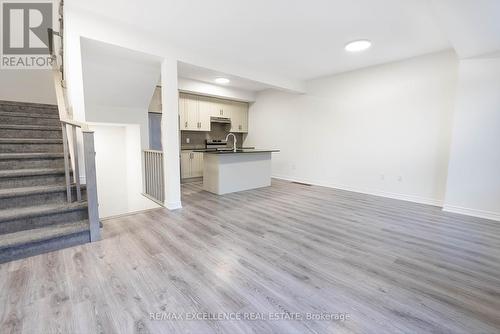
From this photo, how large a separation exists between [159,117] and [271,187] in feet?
10.3

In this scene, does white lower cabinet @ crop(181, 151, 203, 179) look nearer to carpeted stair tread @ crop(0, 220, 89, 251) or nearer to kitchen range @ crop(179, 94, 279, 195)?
kitchen range @ crop(179, 94, 279, 195)

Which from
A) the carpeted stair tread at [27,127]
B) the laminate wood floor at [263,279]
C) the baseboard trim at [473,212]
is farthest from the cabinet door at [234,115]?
the baseboard trim at [473,212]

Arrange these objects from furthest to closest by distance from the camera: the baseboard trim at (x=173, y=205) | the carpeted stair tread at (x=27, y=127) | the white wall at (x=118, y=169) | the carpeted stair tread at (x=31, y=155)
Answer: the white wall at (x=118, y=169) < the baseboard trim at (x=173, y=205) < the carpeted stair tread at (x=27, y=127) < the carpeted stair tread at (x=31, y=155)

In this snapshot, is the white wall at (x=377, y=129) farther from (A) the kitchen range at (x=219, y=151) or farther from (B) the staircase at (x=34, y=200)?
(B) the staircase at (x=34, y=200)

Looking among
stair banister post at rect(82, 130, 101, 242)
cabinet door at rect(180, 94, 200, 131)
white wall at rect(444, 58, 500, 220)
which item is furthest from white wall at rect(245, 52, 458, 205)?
stair banister post at rect(82, 130, 101, 242)

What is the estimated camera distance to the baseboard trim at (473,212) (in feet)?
10.6

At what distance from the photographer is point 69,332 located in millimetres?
1287

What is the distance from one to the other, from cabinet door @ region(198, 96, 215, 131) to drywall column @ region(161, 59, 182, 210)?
9.06ft

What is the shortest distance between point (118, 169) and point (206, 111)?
8.75ft

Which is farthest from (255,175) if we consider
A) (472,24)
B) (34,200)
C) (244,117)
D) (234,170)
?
(472,24)

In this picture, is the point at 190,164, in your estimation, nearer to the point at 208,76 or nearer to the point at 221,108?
the point at 221,108

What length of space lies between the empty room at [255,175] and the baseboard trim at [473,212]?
2 centimetres

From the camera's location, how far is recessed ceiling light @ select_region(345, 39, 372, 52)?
3.40m

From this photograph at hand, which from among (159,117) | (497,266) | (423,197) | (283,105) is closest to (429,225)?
(497,266)
